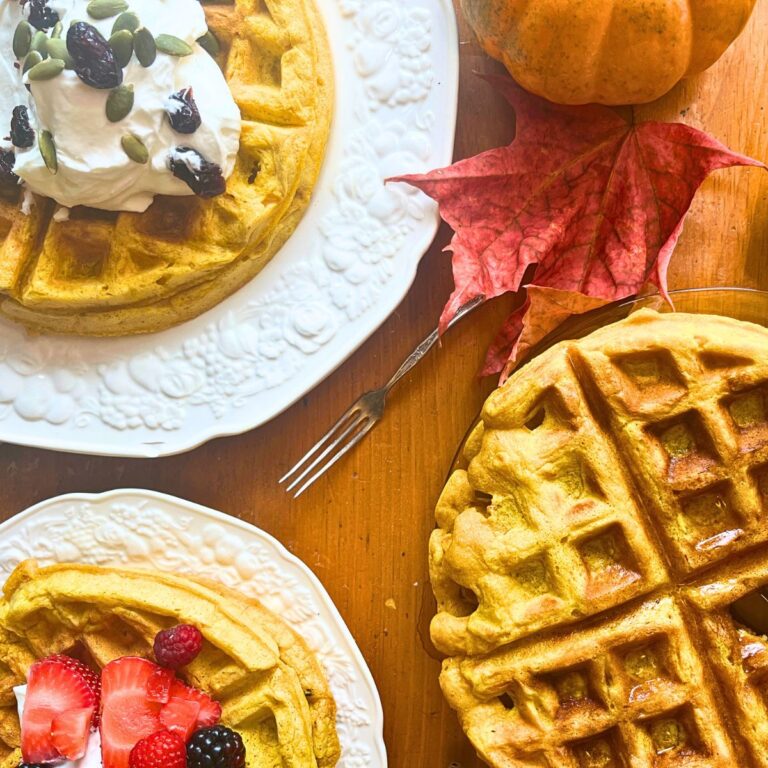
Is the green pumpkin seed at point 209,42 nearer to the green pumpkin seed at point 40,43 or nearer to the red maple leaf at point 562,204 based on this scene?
the green pumpkin seed at point 40,43

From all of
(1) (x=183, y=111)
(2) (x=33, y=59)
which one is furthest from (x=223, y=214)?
(2) (x=33, y=59)

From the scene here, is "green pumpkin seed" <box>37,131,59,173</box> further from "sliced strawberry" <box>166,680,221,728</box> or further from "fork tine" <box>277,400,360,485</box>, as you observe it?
"sliced strawberry" <box>166,680,221,728</box>

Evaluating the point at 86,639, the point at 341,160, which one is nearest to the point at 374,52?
the point at 341,160

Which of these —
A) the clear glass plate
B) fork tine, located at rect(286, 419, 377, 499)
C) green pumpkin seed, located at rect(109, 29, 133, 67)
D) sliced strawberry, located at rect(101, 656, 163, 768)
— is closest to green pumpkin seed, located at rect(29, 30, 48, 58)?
green pumpkin seed, located at rect(109, 29, 133, 67)

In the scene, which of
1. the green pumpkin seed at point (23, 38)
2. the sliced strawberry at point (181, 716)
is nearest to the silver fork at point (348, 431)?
the sliced strawberry at point (181, 716)

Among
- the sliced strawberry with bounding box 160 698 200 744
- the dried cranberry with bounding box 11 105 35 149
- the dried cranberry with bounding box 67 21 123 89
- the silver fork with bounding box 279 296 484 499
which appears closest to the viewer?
the dried cranberry with bounding box 67 21 123 89

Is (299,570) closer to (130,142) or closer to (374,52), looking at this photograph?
(130,142)
